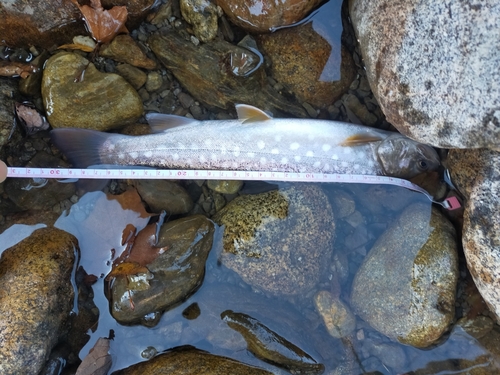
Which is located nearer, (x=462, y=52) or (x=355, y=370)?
(x=462, y=52)

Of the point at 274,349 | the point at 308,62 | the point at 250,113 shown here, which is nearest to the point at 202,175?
the point at 250,113

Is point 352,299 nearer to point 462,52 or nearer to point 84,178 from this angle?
point 462,52

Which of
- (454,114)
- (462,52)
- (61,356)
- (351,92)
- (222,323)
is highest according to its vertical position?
(462,52)

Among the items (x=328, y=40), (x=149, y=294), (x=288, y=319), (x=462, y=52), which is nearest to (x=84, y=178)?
(x=149, y=294)

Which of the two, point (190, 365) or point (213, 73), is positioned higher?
point (213, 73)

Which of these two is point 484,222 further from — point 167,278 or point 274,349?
point 167,278

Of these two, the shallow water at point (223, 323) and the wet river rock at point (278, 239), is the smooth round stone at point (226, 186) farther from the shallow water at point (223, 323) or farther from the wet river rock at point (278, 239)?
the shallow water at point (223, 323)
